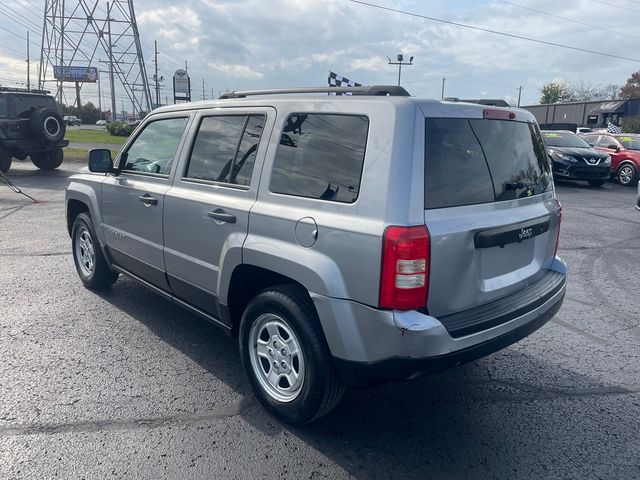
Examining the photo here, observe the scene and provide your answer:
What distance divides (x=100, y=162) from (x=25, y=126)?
450 inches

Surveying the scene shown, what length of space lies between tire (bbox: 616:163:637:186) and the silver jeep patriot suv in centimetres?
1534

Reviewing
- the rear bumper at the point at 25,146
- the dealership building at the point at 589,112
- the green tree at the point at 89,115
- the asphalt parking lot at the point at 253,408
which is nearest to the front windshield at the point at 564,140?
the asphalt parking lot at the point at 253,408

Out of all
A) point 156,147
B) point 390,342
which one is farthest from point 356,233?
point 156,147

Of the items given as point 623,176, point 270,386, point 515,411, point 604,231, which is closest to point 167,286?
point 270,386

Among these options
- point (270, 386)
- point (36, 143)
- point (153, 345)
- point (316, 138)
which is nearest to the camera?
point (316, 138)

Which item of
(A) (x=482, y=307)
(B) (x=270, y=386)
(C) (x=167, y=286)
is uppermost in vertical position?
(A) (x=482, y=307)

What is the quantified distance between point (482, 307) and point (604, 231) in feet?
24.9

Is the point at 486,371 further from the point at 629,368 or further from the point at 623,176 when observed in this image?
the point at 623,176

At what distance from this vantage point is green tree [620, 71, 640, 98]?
68.2 m

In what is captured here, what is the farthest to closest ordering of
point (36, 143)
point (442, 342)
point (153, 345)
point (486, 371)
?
point (36, 143), point (153, 345), point (486, 371), point (442, 342)

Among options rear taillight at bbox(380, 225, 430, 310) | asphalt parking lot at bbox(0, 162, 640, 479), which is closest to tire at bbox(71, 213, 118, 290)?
asphalt parking lot at bbox(0, 162, 640, 479)

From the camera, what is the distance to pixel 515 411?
3.43m

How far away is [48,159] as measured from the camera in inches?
629

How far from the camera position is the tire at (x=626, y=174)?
1662cm
